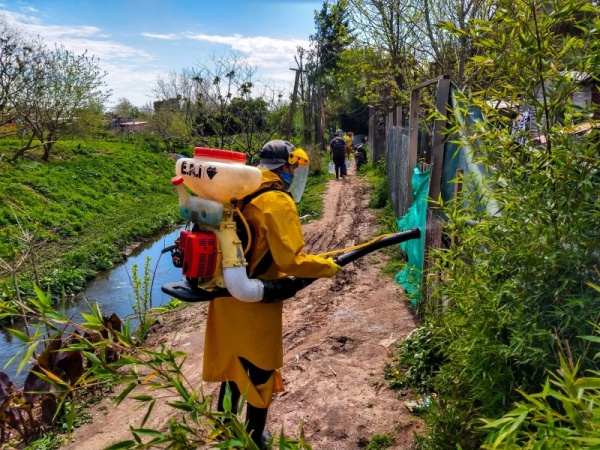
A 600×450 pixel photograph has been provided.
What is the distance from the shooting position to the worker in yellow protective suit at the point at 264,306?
8.83ft

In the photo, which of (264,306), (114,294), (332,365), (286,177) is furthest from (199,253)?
(114,294)

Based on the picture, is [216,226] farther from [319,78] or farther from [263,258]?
[319,78]

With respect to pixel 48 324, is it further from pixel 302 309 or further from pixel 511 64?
pixel 302 309

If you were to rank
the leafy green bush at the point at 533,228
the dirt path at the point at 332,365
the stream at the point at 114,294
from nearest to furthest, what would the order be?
the leafy green bush at the point at 533,228, the dirt path at the point at 332,365, the stream at the point at 114,294

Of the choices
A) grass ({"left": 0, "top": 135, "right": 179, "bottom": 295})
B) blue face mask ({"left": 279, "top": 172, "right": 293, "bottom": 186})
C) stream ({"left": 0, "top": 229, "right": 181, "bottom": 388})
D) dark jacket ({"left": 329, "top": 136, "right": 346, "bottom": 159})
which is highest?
dark jacket ({"left": 329, "top": 136, "right": 346, "bottom": 159})

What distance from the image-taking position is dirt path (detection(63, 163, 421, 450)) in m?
3.55

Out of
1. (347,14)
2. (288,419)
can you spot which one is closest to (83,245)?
(347,14)

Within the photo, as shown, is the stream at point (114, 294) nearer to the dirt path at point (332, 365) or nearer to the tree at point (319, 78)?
the dirt path at point (332, 365)

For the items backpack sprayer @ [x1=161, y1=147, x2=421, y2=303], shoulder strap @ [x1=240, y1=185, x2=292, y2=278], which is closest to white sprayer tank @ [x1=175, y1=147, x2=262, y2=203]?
backpack sprayer @ [x1=161, y1=147, x2=421, y2=303]

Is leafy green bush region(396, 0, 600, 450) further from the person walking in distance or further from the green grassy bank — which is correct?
the person walking in distance

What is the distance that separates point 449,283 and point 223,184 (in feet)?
4.14

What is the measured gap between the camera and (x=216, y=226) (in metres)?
2.67

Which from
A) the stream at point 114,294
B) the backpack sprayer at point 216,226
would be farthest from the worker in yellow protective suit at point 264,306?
the stream at point 114,294

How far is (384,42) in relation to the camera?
10250 millimetres
